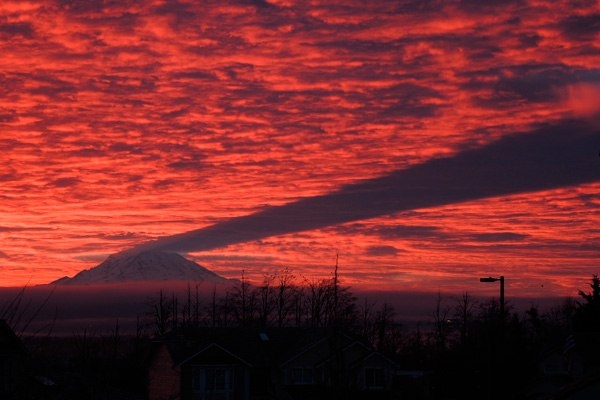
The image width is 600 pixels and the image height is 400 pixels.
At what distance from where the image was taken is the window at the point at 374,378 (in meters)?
61.1

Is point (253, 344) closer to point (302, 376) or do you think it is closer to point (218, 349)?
point (302, 376)

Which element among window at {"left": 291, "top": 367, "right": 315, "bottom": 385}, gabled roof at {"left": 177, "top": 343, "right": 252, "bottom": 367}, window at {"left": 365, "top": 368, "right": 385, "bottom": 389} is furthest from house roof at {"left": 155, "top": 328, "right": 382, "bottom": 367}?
window at {"left": 365, "top": 368, "right": 385, "bottom": 389}

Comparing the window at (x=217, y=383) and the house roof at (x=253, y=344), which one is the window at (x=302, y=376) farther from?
the window at (x=217, y=383)

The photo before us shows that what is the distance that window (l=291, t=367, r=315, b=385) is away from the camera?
62.4 m

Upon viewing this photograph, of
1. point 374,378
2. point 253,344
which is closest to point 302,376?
point 253,344

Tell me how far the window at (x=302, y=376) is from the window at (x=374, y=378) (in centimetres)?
407

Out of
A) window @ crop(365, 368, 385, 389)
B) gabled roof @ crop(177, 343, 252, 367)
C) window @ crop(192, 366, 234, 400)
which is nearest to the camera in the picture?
gabled roof @ crop(177, 343, 252, 367)

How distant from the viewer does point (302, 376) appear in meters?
62.7

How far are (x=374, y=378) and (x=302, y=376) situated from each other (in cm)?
537

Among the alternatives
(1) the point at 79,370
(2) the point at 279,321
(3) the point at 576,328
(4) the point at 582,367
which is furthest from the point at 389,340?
(1) the point at 79,370

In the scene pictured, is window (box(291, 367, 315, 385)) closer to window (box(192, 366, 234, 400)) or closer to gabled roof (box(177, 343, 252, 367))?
gabled roof (box(177, 343, 252, 367))

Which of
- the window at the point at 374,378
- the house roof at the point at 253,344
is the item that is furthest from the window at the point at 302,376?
the window at the point at 374,378

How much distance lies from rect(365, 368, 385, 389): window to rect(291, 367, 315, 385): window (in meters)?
4.07

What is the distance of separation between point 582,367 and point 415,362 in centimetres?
4162
